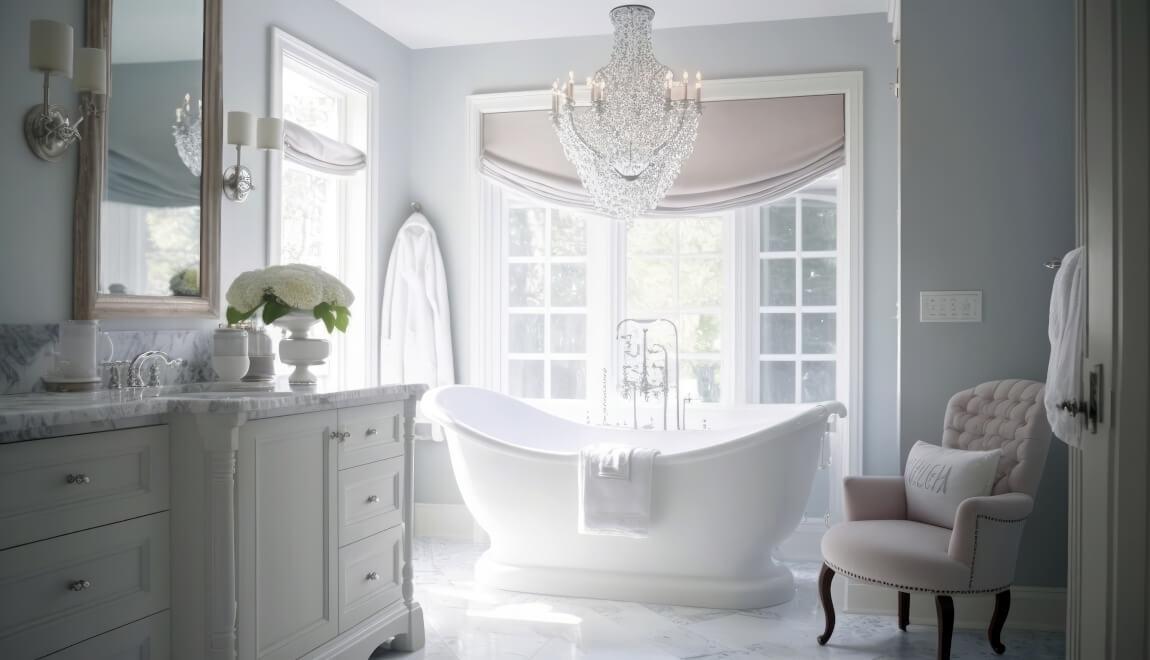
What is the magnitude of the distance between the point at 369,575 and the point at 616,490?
40.4 inches

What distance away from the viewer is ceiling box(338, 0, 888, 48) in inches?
164

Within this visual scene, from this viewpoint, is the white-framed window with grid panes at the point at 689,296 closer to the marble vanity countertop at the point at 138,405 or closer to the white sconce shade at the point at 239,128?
the white sconce shade at the point at 239,128

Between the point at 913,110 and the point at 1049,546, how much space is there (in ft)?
5.55

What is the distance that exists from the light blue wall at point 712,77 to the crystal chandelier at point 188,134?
1802 mm

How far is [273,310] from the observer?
9.02ft

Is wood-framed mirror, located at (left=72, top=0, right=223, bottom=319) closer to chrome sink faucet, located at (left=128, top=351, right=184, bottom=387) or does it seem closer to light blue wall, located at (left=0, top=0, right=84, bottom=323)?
light blue wall, located at (left=0, top=0, right=84, bottom=323)

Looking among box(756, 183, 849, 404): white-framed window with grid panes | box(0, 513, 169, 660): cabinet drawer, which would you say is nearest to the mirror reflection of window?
box(0, 513, 169, 660): cabinet drawer

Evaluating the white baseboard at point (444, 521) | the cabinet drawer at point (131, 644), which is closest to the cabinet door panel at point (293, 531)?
the cabinet drawer at point (131, 644)

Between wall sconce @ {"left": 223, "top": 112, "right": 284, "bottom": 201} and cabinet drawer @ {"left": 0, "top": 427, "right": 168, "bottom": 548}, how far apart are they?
4.65ft

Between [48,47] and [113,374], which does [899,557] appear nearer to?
[113,374]

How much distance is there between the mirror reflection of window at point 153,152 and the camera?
273 cm

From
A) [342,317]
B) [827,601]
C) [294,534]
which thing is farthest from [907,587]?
[342,317]

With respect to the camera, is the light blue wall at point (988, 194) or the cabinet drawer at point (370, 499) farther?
the light blue wall at point (988, 194)

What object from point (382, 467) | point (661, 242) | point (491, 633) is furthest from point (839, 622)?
point (661, 242)
